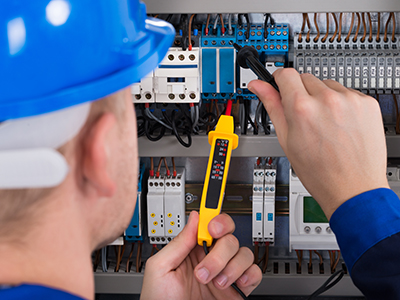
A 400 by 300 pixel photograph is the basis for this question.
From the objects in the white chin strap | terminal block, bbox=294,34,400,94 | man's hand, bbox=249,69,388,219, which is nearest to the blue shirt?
the white chin strap

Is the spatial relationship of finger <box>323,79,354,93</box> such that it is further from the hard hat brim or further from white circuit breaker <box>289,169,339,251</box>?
white circuit breaker <box>289,169,339,251</box>

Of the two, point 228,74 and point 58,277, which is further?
point 228,74

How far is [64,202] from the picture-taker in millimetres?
482

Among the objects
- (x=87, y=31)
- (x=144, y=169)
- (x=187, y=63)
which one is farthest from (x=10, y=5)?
(x=144, y=169)

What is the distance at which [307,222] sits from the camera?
1808 millimetres

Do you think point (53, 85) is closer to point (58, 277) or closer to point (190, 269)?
point (58, 277)

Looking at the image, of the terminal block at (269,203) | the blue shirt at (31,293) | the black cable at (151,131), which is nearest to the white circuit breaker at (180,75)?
the black cable at (151,131)

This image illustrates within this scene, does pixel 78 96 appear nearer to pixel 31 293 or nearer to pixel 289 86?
pixel 31 293

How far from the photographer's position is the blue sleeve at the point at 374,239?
645 mm

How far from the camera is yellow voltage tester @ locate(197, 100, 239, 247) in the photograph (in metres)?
1.03

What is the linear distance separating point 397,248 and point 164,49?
0.49 meters

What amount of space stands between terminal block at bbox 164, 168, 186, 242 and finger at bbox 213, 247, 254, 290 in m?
0.89

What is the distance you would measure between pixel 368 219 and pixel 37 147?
529mm

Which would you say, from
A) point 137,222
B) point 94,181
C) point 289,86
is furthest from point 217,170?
point 137,222
